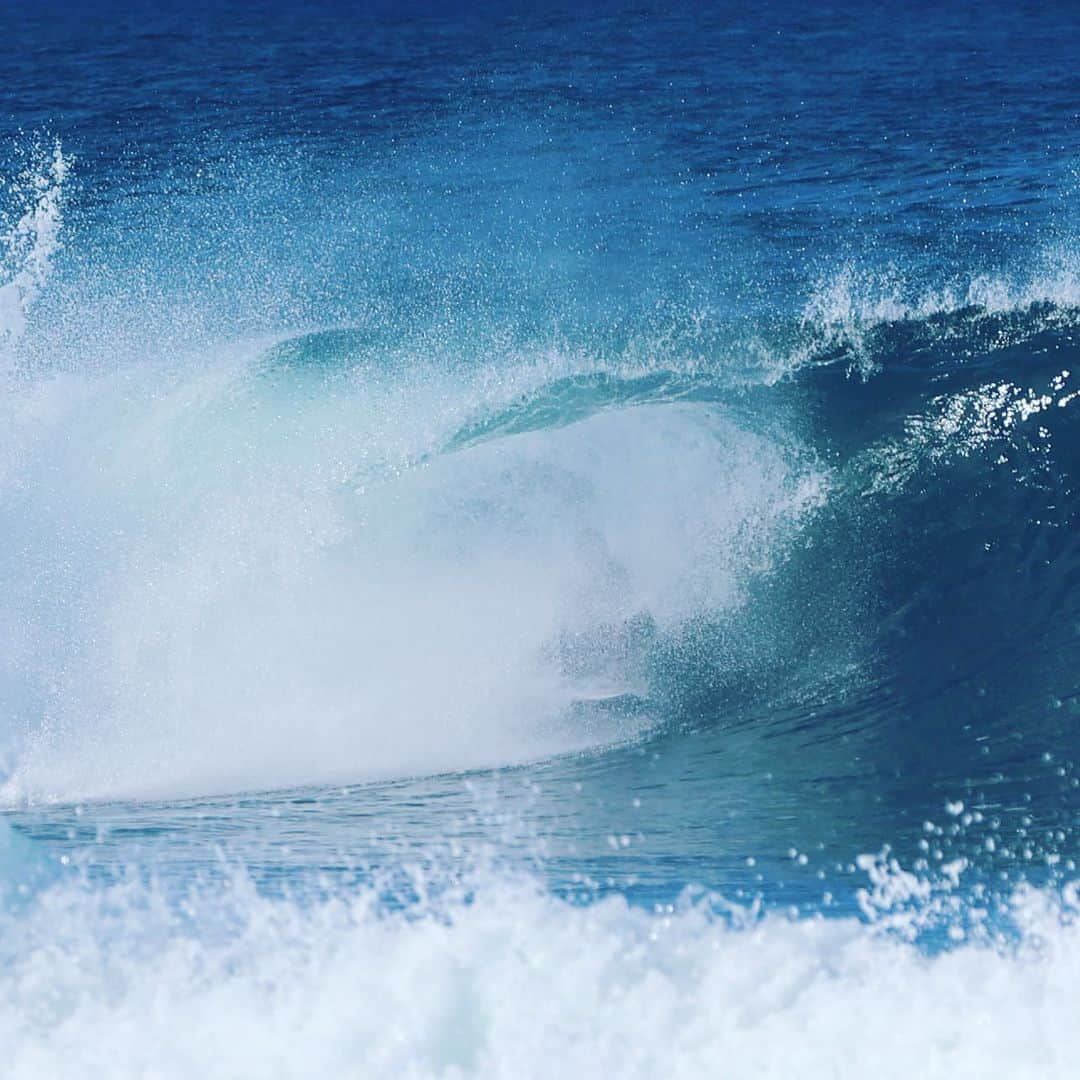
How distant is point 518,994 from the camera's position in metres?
6.30

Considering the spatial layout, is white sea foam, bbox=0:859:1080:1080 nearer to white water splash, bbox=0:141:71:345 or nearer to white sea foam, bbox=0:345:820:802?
white sea foam, bbox=0:345:820:802

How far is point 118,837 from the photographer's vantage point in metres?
7.25

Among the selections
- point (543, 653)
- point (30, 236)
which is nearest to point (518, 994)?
point (543, 653)

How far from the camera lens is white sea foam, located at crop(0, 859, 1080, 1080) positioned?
6.11 metres

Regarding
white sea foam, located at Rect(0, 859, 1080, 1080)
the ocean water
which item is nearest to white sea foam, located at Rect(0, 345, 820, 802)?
the ocean water

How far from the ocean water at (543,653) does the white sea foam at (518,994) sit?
0.07 feet

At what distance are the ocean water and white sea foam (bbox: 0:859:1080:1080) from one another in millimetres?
21

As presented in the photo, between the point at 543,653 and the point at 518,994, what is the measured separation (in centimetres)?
241

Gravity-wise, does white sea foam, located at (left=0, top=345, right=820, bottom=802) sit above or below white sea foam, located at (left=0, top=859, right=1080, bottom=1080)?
above

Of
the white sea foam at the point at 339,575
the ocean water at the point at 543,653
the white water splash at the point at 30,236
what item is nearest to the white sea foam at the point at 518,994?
the ocean water at the point at 543,653

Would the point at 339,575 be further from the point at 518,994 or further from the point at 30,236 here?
the point at 30,236

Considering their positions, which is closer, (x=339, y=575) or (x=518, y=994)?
(x=518, y=994)

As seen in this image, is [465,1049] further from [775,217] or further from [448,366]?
[775,217]

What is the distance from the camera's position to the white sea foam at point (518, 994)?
611 centimetres
